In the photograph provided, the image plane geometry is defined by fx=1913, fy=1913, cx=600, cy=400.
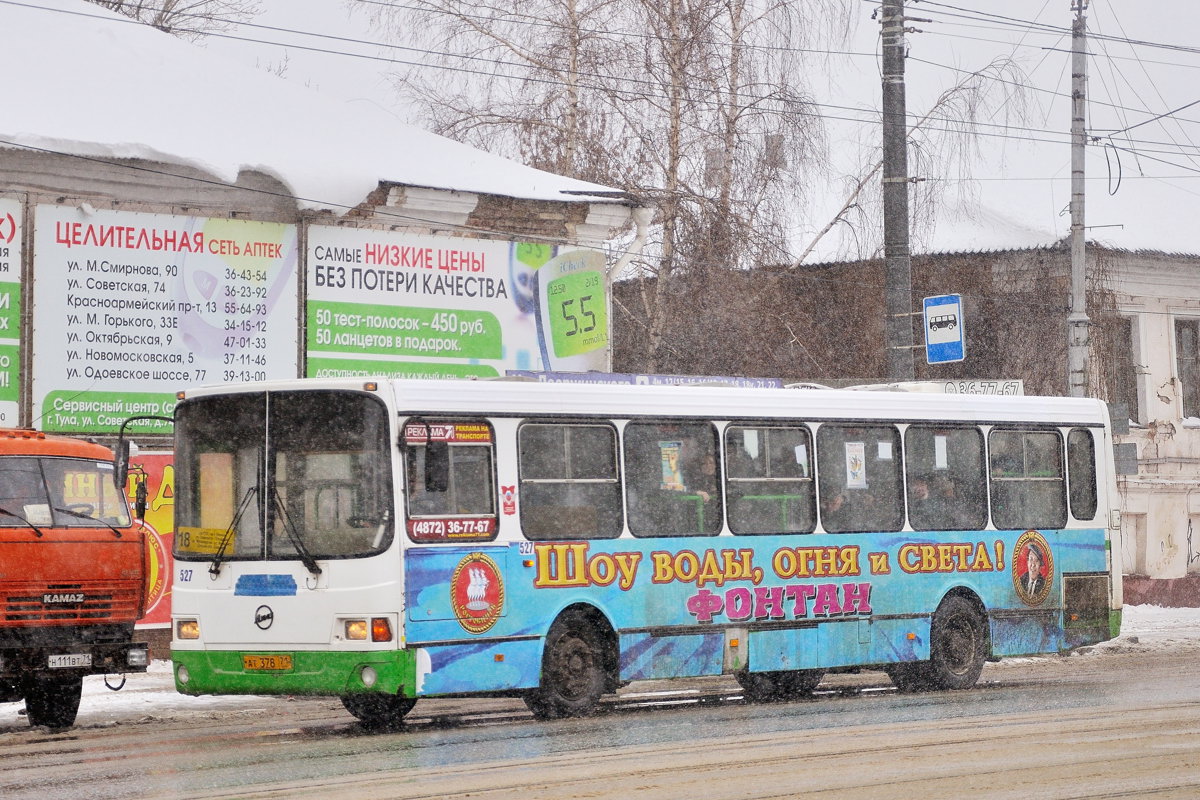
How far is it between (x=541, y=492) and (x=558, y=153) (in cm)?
1744

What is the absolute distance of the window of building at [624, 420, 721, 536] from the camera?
15031mm

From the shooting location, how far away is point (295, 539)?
1355 cm

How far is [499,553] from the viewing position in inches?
550

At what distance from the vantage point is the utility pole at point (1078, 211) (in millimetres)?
24344

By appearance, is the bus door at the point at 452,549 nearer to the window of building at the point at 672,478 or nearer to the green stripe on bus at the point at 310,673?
the green stripe on bus at the point at 310,673

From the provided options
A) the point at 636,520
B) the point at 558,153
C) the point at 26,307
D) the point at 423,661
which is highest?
the point at 558,153

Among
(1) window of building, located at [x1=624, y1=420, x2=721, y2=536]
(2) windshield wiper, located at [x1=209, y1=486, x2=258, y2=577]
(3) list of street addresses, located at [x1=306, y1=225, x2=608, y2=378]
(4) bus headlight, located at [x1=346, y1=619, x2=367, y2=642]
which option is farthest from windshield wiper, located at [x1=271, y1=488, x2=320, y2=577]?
(3) list of street addresses, located at [x1=306, y1=225, x2=608, y2=378]

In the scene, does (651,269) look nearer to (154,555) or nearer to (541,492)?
(154,555)

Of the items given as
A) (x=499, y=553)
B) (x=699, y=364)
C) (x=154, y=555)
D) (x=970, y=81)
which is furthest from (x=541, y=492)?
(x=970, y=81)

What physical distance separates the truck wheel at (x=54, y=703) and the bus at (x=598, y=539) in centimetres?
141

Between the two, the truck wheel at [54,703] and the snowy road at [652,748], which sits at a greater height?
the truck wheel at [54,703]

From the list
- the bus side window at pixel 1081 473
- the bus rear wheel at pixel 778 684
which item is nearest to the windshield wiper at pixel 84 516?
the bus rear wheel at pixel 778 684

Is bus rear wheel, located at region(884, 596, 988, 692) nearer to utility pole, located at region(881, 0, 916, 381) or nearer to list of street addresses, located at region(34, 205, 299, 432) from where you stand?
utility pole, located at region(881, 0, 916, 381)

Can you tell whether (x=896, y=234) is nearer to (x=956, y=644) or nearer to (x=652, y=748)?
(x=956, y=644)
